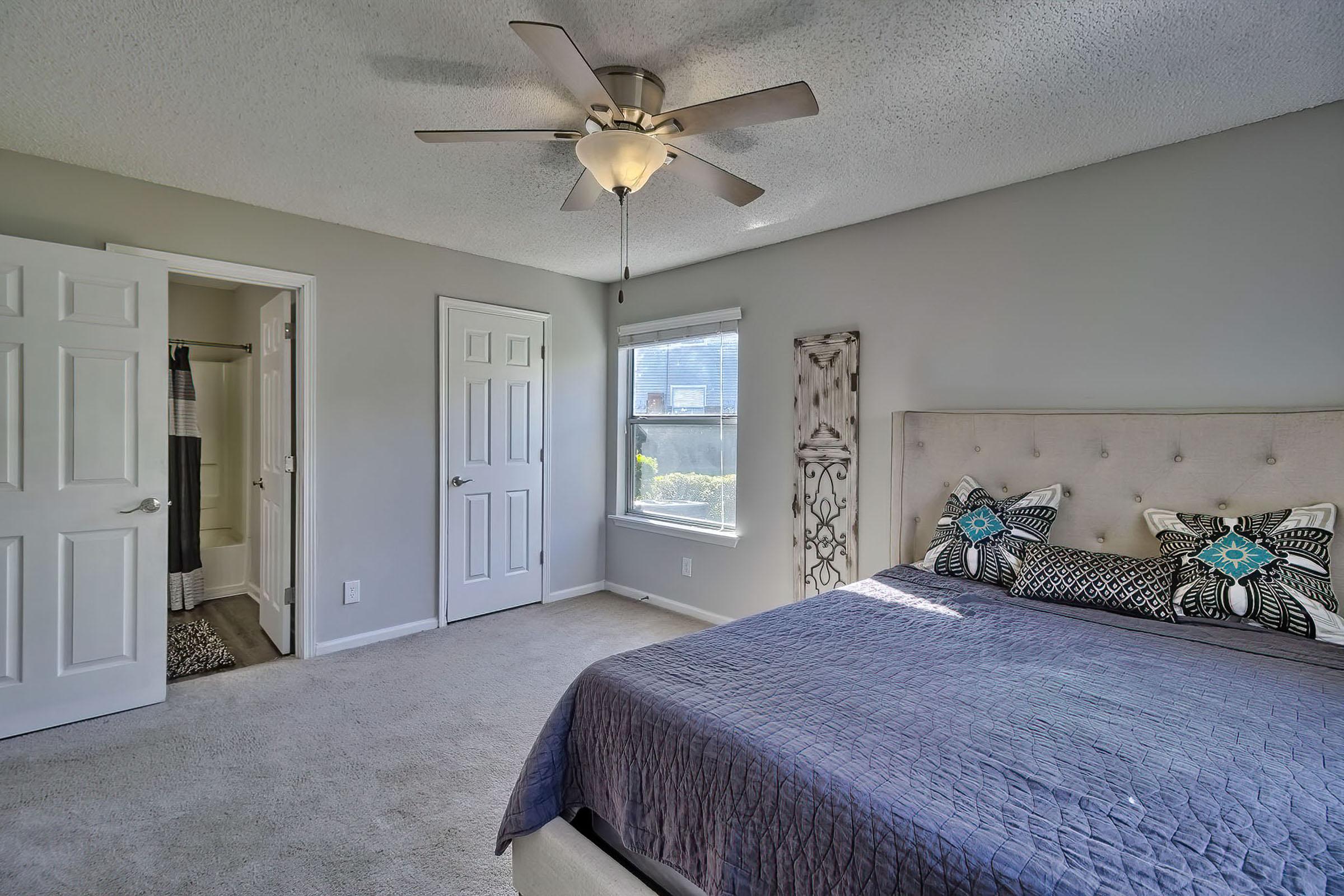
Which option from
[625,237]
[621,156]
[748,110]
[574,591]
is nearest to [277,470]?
[574,591]

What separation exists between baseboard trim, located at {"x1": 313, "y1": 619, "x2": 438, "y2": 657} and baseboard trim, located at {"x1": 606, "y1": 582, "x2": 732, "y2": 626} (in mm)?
1346

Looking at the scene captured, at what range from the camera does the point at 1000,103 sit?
2070mm

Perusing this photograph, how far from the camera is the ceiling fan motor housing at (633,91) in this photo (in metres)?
1.87

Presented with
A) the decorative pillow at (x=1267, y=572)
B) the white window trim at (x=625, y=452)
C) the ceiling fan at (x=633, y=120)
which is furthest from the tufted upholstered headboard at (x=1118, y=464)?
the ceiling fan at (x=633, y=120)

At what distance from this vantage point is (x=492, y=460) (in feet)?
13.6

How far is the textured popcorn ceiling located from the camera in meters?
1.65

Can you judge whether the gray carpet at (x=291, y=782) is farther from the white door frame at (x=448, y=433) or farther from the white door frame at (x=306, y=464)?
the white door frame at (x=448, y=433)

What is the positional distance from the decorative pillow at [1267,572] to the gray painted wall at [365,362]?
343 cm

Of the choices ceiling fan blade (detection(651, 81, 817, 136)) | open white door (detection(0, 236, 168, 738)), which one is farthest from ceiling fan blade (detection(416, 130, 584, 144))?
open white door (detection(0, 236, 168, 738))

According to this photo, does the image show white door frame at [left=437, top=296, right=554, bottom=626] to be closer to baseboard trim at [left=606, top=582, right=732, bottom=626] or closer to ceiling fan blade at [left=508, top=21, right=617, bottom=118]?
baseboard trim at [left=606, top=582, right=732, bottom=626]

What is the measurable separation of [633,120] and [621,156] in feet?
0.69

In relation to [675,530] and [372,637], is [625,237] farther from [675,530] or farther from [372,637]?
[372,637]

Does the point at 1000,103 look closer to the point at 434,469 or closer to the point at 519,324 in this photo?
the point at 519,324

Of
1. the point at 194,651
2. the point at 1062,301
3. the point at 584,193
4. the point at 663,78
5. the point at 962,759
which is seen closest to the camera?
the point at 962,759
